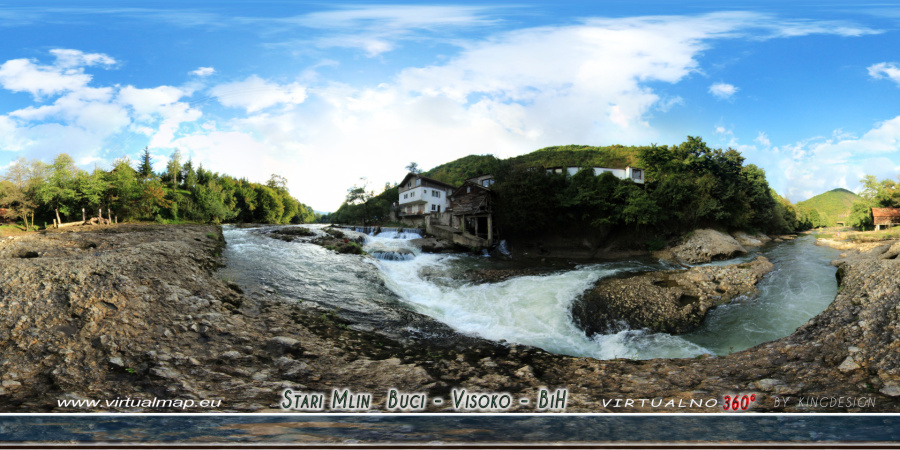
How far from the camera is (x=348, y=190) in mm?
49219

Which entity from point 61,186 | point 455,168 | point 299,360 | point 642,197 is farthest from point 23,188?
point 455,168

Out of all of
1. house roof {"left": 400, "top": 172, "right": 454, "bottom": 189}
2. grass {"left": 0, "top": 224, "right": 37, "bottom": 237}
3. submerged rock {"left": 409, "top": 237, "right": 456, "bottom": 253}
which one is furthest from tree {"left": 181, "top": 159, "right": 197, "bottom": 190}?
submerged rock {"left": 409, "top": 237, "right": 456, "bottom": 253}

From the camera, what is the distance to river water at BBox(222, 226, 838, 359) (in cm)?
754

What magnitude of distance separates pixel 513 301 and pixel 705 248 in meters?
17.1

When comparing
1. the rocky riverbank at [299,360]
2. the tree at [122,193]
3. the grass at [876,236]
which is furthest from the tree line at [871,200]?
the tree at [122,193]

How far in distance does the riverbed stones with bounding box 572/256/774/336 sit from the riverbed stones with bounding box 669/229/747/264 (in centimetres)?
757

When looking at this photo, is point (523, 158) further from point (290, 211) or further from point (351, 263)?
point (351, 263)

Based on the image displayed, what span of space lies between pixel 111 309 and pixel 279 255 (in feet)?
32.6

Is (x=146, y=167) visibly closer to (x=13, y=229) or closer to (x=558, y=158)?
(x=13, y=229)

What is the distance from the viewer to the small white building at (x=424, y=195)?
4116 cm

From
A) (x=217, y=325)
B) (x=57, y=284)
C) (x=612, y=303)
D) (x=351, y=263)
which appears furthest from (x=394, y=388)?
(x=351, y=263)

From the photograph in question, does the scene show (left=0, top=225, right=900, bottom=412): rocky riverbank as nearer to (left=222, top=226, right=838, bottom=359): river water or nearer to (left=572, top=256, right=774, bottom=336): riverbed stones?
(left=222, top=226, right=838, bottom=359): river water

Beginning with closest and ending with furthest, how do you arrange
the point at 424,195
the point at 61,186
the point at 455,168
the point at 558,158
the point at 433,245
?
the point at 433,245 → the point at 61,186 → the point at 424,195 → the point at 558,158 → the point at 455,168

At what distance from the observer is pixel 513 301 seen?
998 centimetres
